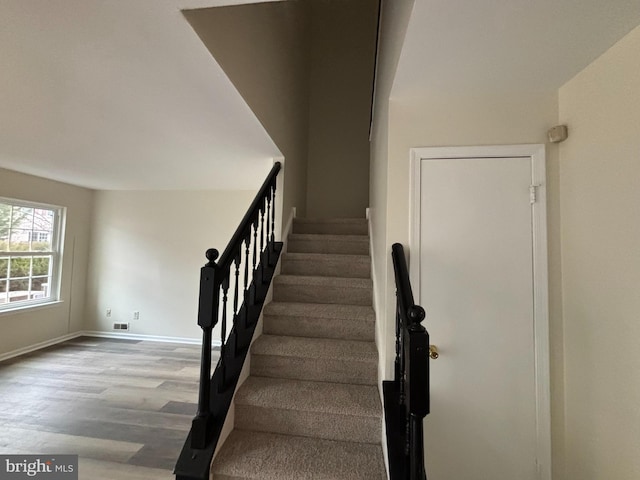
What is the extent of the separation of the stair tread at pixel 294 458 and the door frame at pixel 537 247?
0.85m

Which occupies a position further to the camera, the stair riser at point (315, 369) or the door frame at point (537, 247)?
the stair riser at point (315, 369)

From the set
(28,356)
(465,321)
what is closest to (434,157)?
(465,321)

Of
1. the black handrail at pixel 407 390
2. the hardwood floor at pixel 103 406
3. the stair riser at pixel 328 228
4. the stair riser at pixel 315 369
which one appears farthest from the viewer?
the stair riser at pixel 328 228

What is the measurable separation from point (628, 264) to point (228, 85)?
6.63ft

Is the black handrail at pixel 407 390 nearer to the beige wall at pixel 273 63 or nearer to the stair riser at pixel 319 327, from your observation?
the stair riser at pixel 319 327

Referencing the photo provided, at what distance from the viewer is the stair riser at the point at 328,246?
294 cm

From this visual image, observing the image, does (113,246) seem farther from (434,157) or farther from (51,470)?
(434,157)

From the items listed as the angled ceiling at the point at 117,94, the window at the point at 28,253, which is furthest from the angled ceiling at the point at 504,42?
the window at the point at 28,253

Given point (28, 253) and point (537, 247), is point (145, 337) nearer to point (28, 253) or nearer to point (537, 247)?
point (28, 253)

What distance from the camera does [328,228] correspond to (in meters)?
3.40

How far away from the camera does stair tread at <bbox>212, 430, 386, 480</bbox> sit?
136 centimetres

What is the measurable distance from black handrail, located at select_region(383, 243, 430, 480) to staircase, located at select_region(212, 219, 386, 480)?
20cm

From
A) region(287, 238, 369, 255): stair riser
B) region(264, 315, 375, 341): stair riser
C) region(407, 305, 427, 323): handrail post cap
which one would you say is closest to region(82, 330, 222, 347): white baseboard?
region(287, 238, 369, 255): stair riser

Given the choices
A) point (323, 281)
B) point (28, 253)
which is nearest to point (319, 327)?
point (323, 281)
